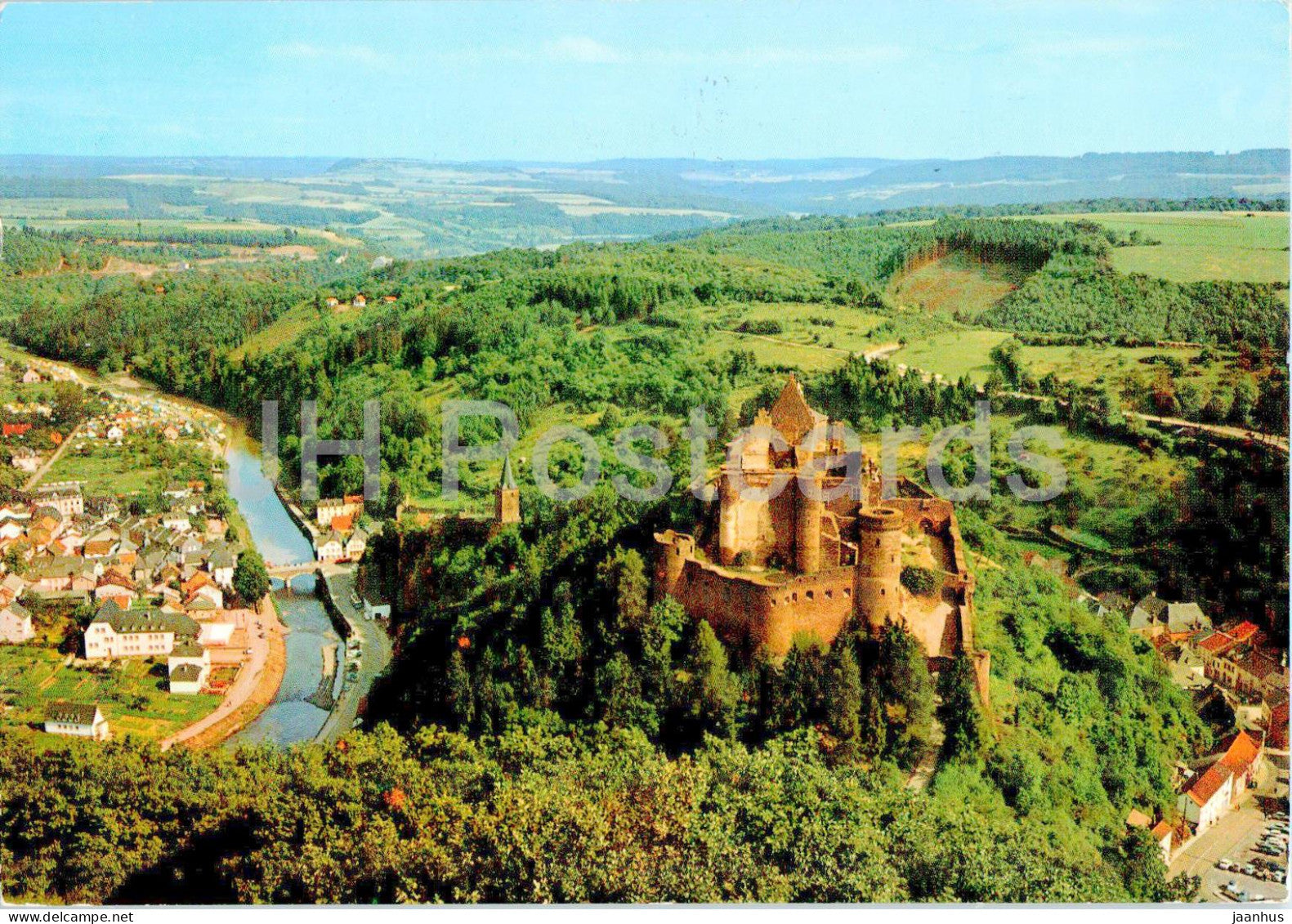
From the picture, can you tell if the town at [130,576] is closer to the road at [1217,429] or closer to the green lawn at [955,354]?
the green lawn at [955,354]

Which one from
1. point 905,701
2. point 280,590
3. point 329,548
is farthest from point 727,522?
point 329,548

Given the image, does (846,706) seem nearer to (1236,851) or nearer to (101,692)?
(1236,851)

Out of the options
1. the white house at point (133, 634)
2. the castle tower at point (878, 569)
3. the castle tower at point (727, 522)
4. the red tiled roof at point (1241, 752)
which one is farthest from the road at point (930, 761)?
the white house at point (133, 634)

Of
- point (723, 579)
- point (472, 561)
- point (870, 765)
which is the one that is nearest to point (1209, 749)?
→ point (870, 765)

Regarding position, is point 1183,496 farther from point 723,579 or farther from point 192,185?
point 192,185

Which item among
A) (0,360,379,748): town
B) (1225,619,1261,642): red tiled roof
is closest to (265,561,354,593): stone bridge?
(0,360,379,748): town

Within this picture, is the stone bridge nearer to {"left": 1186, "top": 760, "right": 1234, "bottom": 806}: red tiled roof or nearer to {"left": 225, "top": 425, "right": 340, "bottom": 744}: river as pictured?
{"left": 225, "top": 425, "right": 340, "bottom": 744}: river
